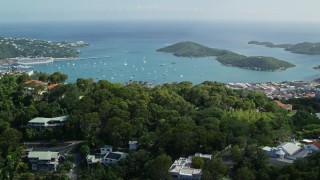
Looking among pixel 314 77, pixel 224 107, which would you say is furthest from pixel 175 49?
pixel 224 107

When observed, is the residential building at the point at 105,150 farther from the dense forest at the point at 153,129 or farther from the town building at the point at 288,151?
the town building at the point at 288,151

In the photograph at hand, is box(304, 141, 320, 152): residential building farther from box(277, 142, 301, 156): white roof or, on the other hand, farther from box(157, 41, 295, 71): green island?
box(157, 41, 295, 71): green island

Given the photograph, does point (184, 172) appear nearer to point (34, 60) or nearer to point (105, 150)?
point (105, 150)

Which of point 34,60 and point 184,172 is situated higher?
point 184,172

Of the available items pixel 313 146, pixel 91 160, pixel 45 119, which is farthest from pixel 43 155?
pixel 313 146

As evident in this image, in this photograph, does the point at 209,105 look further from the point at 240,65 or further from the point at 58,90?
the point at 240,65

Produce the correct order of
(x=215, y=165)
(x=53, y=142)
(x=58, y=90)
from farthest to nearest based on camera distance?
(x=58, y=90)
(x=53, y=142)
(x=215, y=165)

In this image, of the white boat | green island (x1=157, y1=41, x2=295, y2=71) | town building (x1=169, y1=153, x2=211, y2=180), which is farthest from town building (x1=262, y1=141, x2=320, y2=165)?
the white boat
